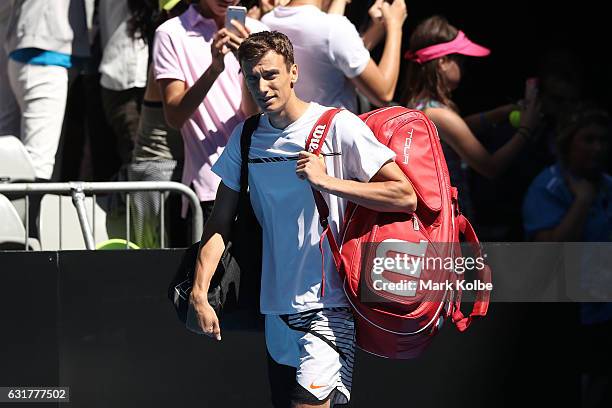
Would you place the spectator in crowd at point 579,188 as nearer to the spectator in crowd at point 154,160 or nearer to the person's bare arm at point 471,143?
the person's bare arm at point 471,143

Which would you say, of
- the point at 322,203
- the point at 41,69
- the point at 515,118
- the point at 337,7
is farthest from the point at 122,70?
the point at 322,203

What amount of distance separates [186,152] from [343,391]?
190 cm

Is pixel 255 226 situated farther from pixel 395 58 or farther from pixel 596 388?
pixel 596 388

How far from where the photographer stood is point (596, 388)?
7.30 metres

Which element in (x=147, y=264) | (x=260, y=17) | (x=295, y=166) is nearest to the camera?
(x=295, y=166)

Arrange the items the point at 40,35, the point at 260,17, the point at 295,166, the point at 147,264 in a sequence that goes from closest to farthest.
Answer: the point at 295,166
the point at 147,264
the point at 260,17
the point at 40,35

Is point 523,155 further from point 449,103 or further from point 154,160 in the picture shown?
point 154,160

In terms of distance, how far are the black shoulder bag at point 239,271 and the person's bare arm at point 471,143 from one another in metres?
1.59

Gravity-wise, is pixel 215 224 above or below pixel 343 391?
above

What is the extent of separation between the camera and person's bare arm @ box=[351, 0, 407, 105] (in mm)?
6176

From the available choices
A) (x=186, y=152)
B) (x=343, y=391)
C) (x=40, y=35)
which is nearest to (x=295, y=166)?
(x=343, y=391)

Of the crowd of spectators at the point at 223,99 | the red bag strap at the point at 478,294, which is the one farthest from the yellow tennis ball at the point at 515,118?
the red bag strap at the point at 478,294

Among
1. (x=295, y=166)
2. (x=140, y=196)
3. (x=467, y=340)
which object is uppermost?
(x=295, y=166)

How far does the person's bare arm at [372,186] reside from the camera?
468 cm
